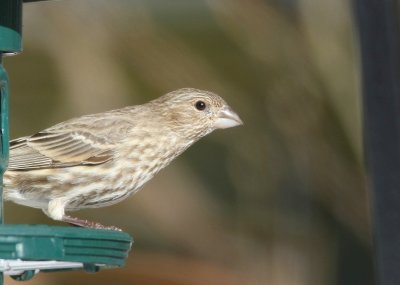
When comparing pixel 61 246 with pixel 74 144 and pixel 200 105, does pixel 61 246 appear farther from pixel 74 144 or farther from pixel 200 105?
pixel 200 105

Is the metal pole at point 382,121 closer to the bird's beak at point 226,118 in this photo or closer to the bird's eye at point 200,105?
the bird's beak at point 226,118

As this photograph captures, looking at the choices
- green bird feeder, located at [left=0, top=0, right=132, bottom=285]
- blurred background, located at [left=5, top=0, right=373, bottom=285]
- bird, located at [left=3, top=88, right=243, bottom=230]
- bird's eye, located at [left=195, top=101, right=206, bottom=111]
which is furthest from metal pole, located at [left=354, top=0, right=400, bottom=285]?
blurred background, located at [left=5, top=0, right=373, bottom=285]

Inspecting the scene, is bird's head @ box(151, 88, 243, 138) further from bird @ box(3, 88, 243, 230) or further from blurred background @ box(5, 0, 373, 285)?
blurred background @ box(5, 0, 373, 285)

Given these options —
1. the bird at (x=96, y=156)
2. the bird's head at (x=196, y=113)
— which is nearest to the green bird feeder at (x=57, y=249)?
the bird at (x=96, y=156)

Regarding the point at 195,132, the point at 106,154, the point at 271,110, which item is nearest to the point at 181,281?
the point at 271,110

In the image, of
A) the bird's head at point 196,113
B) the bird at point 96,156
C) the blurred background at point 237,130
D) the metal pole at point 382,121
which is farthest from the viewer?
the blurred background at point 237,130

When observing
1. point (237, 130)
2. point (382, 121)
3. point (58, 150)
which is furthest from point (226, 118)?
point (237, 130)
